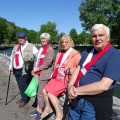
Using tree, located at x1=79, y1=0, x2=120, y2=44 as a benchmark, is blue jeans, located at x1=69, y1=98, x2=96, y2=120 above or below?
below

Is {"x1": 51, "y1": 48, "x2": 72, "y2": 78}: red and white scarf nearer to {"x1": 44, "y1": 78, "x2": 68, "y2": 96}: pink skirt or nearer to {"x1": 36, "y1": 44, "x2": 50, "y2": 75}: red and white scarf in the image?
{"x1": 44, "y1": 78, "x2": 68, "y2": 96}: pink skirt

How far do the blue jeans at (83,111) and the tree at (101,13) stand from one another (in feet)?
135

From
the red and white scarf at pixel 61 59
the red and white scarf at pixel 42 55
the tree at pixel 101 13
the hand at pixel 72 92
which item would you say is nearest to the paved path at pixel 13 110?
the red and white scarf at pixel 42 55

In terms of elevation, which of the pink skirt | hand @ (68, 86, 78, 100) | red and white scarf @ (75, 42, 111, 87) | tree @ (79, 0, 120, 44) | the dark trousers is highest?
tree @ (79, 0, 120, 44)

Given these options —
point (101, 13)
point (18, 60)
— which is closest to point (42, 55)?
point (18, 60)

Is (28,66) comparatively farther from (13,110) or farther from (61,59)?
(61,59)

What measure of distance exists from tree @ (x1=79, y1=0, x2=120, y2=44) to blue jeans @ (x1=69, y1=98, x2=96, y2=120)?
41.2 m

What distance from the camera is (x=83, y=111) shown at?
2.68 m

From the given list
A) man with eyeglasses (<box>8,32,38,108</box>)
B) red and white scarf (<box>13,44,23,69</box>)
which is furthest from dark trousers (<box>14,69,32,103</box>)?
red and white scarf (<box>13,44,23,69</box>)

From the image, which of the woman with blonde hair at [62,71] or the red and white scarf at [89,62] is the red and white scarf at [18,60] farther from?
the red and white scarf at [89,62]

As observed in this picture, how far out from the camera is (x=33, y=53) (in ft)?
17.1

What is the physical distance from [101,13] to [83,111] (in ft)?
144

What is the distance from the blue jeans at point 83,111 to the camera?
8.59 feet

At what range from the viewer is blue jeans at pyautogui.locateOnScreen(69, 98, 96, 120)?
262 cm
